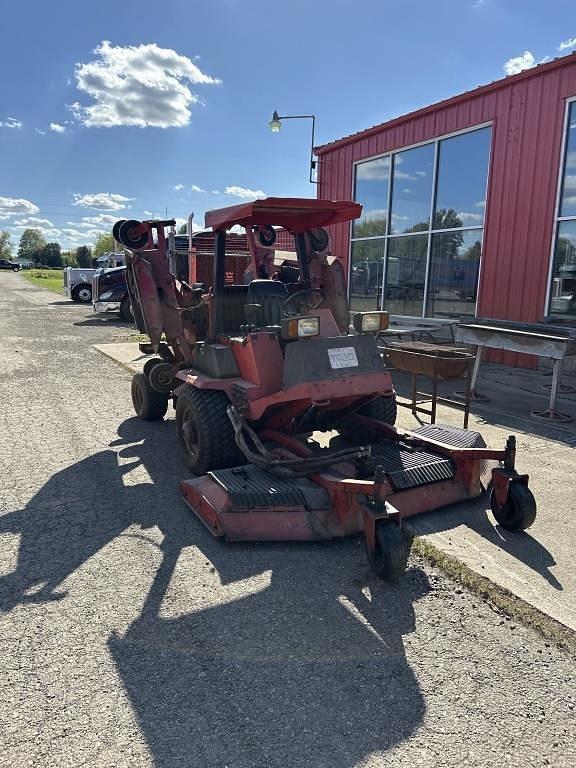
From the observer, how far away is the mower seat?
4914mm

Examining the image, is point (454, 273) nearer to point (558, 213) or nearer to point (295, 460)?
point (558, 213)

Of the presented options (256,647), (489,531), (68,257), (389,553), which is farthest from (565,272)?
(68,257)

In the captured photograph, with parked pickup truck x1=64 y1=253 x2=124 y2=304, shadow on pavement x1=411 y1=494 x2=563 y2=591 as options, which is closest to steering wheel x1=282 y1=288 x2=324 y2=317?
shadow on pavement x1=411 y1=494 x2=563 y2=591

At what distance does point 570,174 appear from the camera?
8680mm

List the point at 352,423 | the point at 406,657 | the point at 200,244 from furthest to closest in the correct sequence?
the point at 200,244 < the point at 352,423 < the point at 406,657

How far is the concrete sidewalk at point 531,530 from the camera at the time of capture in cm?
318

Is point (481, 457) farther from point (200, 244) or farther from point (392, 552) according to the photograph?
point (200, 244)

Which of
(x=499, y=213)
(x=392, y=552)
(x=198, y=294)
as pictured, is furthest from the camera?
(x=499, y=213)

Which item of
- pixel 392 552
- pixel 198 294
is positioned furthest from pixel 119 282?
pixel 392 552

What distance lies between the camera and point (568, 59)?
27.4ft

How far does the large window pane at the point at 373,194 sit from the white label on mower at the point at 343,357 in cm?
899

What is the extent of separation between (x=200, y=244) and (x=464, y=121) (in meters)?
7.20

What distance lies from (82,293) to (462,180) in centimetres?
1982

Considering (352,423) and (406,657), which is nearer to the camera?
(406,657)
